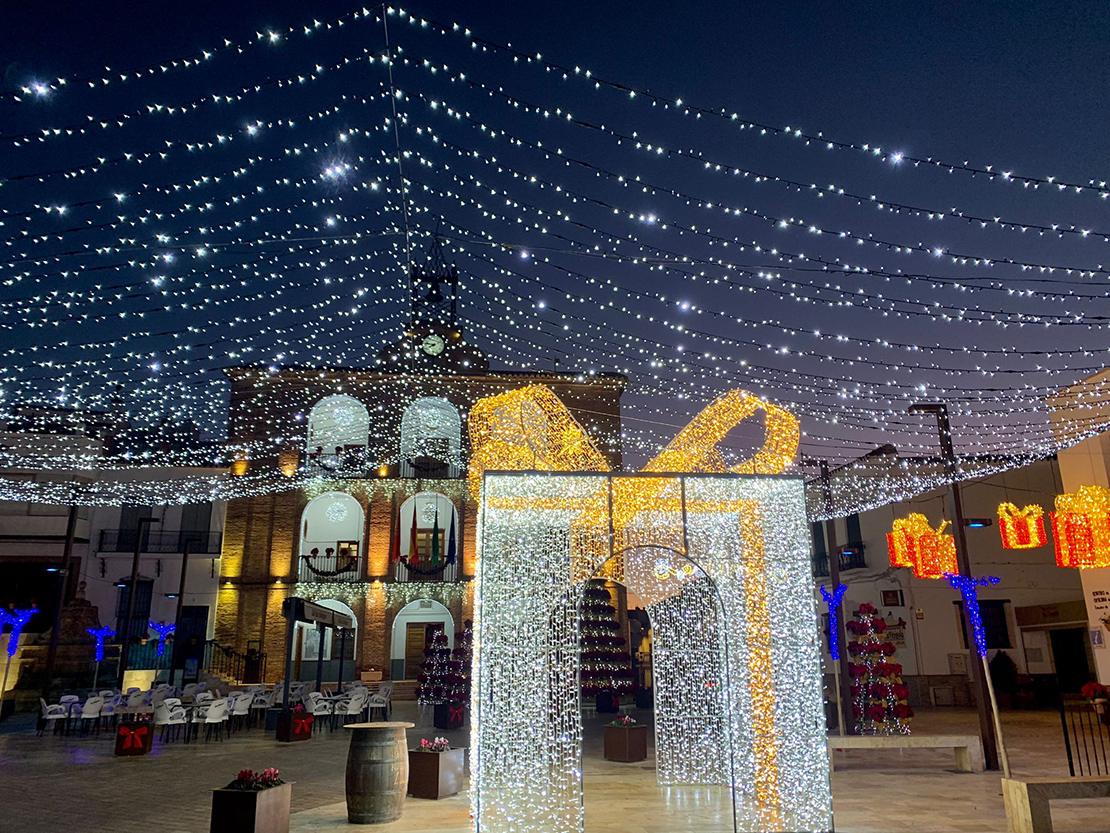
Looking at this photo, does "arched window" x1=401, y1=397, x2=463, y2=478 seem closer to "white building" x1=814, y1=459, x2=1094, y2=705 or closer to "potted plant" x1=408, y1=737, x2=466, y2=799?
"white building" x1=814, y1=459, x2=1094, y2=705

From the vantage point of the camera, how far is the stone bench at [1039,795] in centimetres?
578

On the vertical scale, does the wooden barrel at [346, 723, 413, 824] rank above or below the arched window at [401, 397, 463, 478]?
below

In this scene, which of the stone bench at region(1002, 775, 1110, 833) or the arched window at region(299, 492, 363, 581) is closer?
the stone bench at region(1002, 775, 1110, 833)

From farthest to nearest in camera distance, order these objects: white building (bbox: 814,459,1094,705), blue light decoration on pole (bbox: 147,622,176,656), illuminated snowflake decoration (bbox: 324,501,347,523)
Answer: illuminated snowflake decoration (bbox: 324,501,347,523) < blue light decoration on pole (bbox: 147,622,176,656) < white building (bbox: 814,459,1094,705)

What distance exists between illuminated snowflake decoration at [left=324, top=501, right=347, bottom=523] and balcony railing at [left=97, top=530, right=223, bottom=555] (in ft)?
10.1

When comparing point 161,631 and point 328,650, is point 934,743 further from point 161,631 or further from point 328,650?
point 161,631

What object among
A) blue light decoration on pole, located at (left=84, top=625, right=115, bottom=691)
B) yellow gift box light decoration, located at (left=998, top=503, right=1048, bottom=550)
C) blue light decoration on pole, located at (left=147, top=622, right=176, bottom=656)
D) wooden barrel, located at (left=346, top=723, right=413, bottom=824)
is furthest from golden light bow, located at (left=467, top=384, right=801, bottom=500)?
blue light decoration on pole, located at (left=147, top=622, right=176, bottom=656)

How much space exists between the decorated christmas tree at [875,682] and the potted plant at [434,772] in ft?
23.0

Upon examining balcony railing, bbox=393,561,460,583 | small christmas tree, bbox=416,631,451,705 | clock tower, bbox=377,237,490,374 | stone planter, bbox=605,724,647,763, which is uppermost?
clock tower, bbox=377,237,490,374

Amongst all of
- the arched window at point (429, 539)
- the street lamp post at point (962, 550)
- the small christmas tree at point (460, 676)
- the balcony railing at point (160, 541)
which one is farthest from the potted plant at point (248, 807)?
the balcony railing at point (160, 541)

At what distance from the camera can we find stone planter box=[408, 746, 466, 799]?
25.1ft

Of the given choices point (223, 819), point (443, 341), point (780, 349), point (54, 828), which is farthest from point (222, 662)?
point (780, 349)

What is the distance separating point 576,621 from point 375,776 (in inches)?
91.4

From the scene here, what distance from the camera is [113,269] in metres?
7.08
